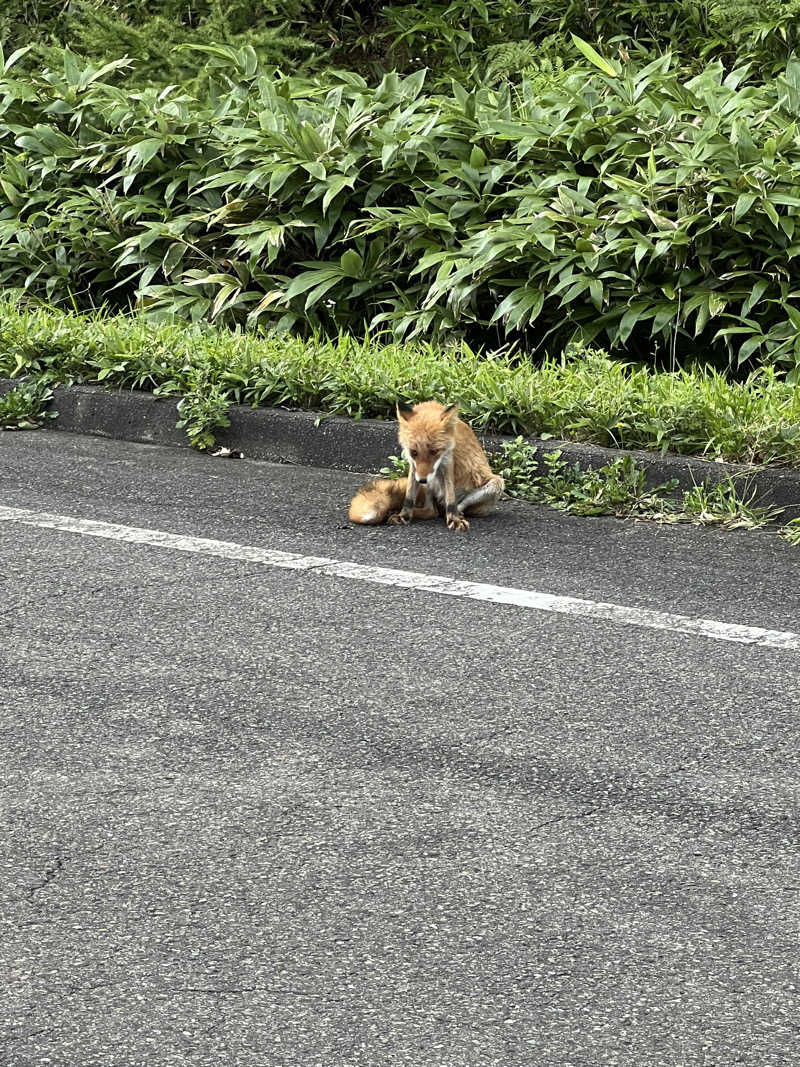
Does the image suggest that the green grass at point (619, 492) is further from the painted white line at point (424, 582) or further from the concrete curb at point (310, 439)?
the painted white line at point (424, 582)

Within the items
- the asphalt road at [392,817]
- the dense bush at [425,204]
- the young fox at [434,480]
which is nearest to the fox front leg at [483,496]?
the young fox at [434,480]

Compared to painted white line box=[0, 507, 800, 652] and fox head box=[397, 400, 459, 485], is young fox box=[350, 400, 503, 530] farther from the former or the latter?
painted white line box=[0, 507, 800, 652]

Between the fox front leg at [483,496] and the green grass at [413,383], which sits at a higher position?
the green grass at [413,383]

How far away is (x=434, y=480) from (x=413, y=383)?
1.23 meters

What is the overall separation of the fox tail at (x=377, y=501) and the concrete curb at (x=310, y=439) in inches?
28.6

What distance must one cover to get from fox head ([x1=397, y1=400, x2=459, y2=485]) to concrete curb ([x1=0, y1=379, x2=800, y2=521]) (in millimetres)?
758

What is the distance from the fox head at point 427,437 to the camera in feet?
16.8

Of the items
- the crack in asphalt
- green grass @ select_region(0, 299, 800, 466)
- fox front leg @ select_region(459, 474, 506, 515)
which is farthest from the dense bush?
the crack in asphalt

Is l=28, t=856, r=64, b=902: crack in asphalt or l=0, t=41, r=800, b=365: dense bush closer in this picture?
l=28, t=856, r=64, b=902: crack in asphalt

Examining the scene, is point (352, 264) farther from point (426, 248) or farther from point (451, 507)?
point (451, 507)

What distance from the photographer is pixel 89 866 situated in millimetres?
2789

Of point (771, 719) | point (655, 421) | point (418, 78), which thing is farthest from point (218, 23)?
point (771, 719)

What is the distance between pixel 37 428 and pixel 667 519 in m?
3.22

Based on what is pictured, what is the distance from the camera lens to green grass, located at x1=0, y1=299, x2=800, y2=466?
18.9ft
